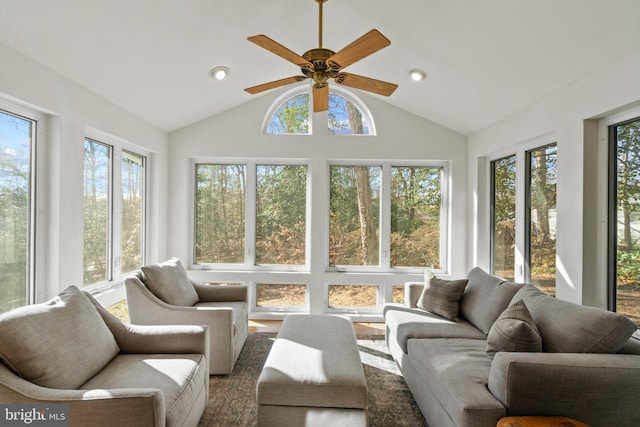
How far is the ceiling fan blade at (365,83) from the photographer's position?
228 centimetres

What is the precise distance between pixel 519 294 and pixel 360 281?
80.9 inches

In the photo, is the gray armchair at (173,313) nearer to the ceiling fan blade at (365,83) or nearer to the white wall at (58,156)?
the white wall at (58,156)

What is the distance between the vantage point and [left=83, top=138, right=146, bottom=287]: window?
10.2ft

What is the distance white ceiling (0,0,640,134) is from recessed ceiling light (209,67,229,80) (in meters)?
0.06

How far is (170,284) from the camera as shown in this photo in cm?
310

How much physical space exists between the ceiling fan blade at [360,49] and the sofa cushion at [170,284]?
2259mm

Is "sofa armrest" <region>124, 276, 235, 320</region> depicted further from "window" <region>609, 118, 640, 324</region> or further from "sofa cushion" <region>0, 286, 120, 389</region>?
"window" <region>609, 118, 640, 324</region>

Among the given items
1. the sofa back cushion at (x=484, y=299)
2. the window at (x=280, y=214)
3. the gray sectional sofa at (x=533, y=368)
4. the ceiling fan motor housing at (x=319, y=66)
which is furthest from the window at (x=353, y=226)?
the ceiling fan motor housing at (x=319, y=66)

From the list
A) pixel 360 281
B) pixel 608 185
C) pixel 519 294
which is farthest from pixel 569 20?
pixel 360 281

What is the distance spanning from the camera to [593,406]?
5.41 feet

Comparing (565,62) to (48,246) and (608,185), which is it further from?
(48,246)

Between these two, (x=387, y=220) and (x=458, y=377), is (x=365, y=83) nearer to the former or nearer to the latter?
(x=458, y=377)

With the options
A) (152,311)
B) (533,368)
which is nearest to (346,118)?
(152,311)

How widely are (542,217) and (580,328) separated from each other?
5.05 ft
